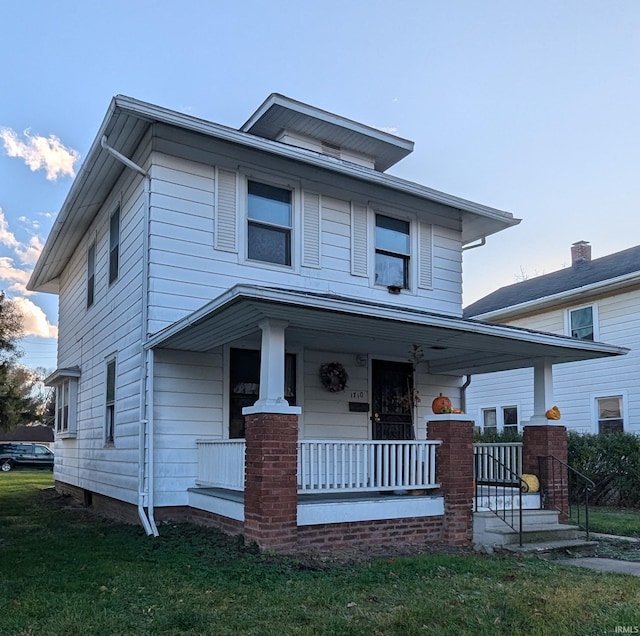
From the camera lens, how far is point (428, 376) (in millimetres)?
11891

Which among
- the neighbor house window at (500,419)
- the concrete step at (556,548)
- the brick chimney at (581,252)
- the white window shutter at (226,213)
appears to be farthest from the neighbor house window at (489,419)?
the white window shutter at (226,213)

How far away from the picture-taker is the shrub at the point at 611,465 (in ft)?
46.1

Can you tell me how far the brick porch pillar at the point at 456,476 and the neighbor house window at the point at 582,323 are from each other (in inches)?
397

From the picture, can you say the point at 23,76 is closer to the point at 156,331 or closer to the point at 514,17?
the point at 156,331

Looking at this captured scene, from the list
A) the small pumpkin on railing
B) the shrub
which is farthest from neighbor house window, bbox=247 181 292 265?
the shrub

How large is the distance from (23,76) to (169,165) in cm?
660

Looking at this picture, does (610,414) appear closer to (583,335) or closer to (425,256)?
(583,335)

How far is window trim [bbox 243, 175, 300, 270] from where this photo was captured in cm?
1002

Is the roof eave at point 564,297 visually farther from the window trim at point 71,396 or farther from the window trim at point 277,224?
the window trim at point 71,396

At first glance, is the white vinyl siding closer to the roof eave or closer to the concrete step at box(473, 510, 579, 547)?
the roof eave

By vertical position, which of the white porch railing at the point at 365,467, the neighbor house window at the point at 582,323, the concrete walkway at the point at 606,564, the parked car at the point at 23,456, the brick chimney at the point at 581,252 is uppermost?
the brick chimney at the point at 581,252

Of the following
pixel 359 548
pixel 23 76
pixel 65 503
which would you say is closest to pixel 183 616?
pixel 359 548

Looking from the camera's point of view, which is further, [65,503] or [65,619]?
[65,503]

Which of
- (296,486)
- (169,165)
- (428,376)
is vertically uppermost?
(169,165)
